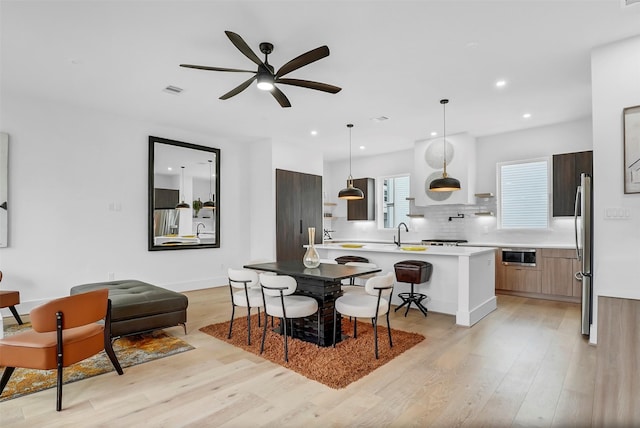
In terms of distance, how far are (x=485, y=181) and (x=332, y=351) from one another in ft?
16.8

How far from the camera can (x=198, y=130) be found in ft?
20.8

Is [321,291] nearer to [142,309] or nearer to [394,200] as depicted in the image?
[142,309]

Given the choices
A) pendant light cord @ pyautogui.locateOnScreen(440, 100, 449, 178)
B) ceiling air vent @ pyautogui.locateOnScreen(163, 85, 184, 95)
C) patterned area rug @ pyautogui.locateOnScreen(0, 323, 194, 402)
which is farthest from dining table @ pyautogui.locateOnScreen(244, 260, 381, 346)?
ceiling air vent @ pyautogui.locateOnScreen(163, 85, 184, 95)

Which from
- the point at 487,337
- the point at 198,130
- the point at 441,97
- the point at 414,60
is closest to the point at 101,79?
the point at 198,130

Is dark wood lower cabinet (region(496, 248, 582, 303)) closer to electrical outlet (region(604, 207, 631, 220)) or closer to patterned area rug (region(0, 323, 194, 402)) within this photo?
electrical outlet (region(604, 207, 631, 220))

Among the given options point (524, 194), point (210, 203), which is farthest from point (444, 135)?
point (210, 203)

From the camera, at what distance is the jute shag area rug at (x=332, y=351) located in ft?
9.32

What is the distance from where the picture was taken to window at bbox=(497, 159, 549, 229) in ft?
20.4

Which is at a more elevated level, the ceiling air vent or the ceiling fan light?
the ceiling air vent

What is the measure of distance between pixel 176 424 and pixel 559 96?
559 centimetres

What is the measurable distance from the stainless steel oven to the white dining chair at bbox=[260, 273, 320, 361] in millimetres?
4052

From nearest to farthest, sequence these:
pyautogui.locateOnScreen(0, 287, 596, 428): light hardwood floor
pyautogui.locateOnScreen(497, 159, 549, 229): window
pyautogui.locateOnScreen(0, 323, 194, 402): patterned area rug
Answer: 1. pyautogui.locateOnScreen(0, 287, 596, 428): light hardwood floor
2. pyautogui.locateOnScreen(0, 323, 194, 402): patterned area rug
3. pyautogui.locateOnScreen(497, 159, 549, 229): window

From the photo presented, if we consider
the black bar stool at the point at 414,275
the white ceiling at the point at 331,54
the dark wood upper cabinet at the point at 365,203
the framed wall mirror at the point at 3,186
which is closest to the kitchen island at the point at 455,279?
the black bar stool at the point at 414,275

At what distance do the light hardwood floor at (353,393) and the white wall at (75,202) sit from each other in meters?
2.71
